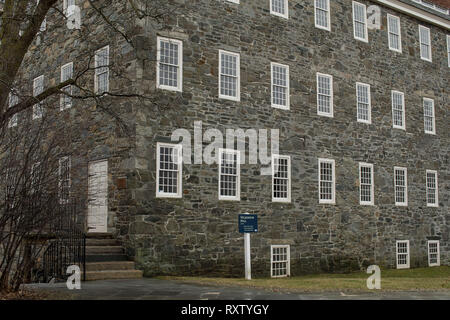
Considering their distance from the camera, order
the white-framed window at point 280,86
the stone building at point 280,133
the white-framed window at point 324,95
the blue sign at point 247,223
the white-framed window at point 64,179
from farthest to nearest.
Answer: the white-framed window at point 324,95 < the white-framed window at point 280,86 < the stone building at point 280,133 < the blue sign at point 247,223 < the white-framed window at point 64,179

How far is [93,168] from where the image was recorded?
60.3 feet

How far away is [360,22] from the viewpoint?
24.0 meters

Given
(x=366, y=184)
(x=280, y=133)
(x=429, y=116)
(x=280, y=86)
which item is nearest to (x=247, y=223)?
(x=280, y=133)

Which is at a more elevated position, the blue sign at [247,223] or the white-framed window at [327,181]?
the white-framed window at [327,181]

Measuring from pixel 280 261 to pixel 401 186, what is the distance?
24.8 feet

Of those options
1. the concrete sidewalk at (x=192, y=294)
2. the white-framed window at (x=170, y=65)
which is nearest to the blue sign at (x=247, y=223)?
the concrete sidewalk at (x=192, y=294)

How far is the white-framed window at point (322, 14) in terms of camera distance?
22297 millimetres

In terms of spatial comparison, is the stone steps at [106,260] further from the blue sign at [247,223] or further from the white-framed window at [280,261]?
the white-framed window at [280,261]

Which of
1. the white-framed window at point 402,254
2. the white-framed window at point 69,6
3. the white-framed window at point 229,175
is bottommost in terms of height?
the white-framed window at point 402,254

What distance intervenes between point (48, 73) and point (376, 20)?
13.0m

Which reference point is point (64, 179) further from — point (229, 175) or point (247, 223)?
point (229, 175)

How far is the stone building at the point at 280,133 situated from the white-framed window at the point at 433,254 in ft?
0.27

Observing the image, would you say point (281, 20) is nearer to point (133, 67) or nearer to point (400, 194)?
point (133, 67)

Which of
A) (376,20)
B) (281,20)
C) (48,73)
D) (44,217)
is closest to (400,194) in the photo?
(376,20)
